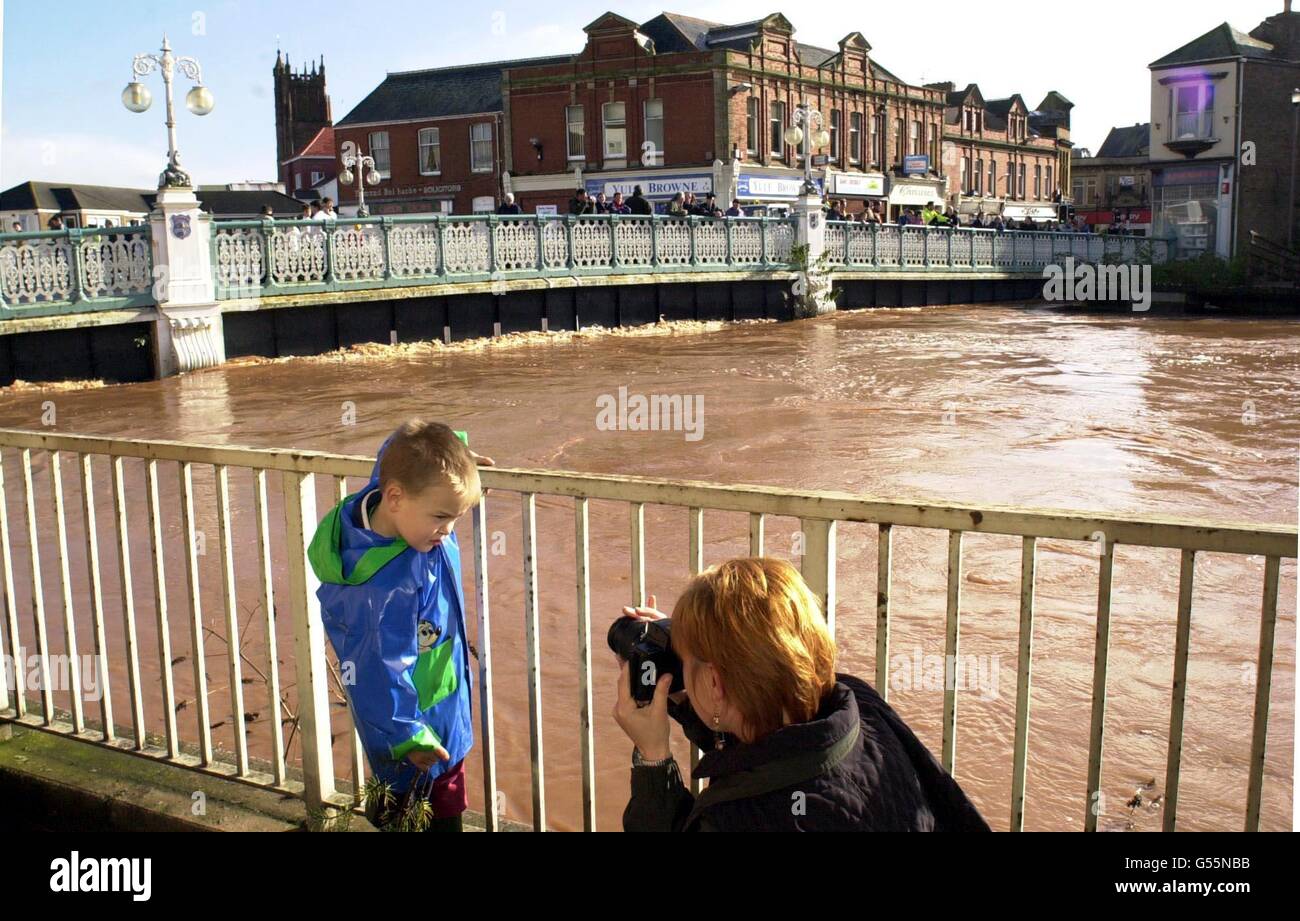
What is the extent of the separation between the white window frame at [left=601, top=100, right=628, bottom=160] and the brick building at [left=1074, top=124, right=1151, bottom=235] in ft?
144

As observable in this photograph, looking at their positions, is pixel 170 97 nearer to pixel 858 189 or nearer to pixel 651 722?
pixel 651 722

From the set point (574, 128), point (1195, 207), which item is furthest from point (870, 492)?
point (1195, 207)

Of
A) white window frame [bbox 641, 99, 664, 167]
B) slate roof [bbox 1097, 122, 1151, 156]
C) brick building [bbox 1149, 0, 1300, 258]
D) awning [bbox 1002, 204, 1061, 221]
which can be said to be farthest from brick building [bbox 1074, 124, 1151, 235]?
white window frame [bbox 641, 99, 664, 167]

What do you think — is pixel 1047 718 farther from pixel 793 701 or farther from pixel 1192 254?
pixel 1192 254

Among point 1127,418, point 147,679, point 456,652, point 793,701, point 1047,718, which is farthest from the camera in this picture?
point 1127,418

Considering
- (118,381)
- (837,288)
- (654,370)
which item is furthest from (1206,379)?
(118,381)

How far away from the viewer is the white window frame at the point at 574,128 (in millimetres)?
46281

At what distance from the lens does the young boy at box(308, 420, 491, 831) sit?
2811 mm

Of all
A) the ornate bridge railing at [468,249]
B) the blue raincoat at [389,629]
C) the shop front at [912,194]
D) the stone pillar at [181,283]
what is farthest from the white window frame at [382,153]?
the blue raincoat at [389,629]

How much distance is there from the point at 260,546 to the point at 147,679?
2540mm

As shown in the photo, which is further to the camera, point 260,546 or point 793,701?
point 260,546

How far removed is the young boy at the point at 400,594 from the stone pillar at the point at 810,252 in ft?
88.8

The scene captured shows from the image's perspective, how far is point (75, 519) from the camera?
9.08m

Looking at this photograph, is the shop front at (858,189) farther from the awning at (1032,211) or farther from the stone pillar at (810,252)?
the stone pillar at (810,252)
